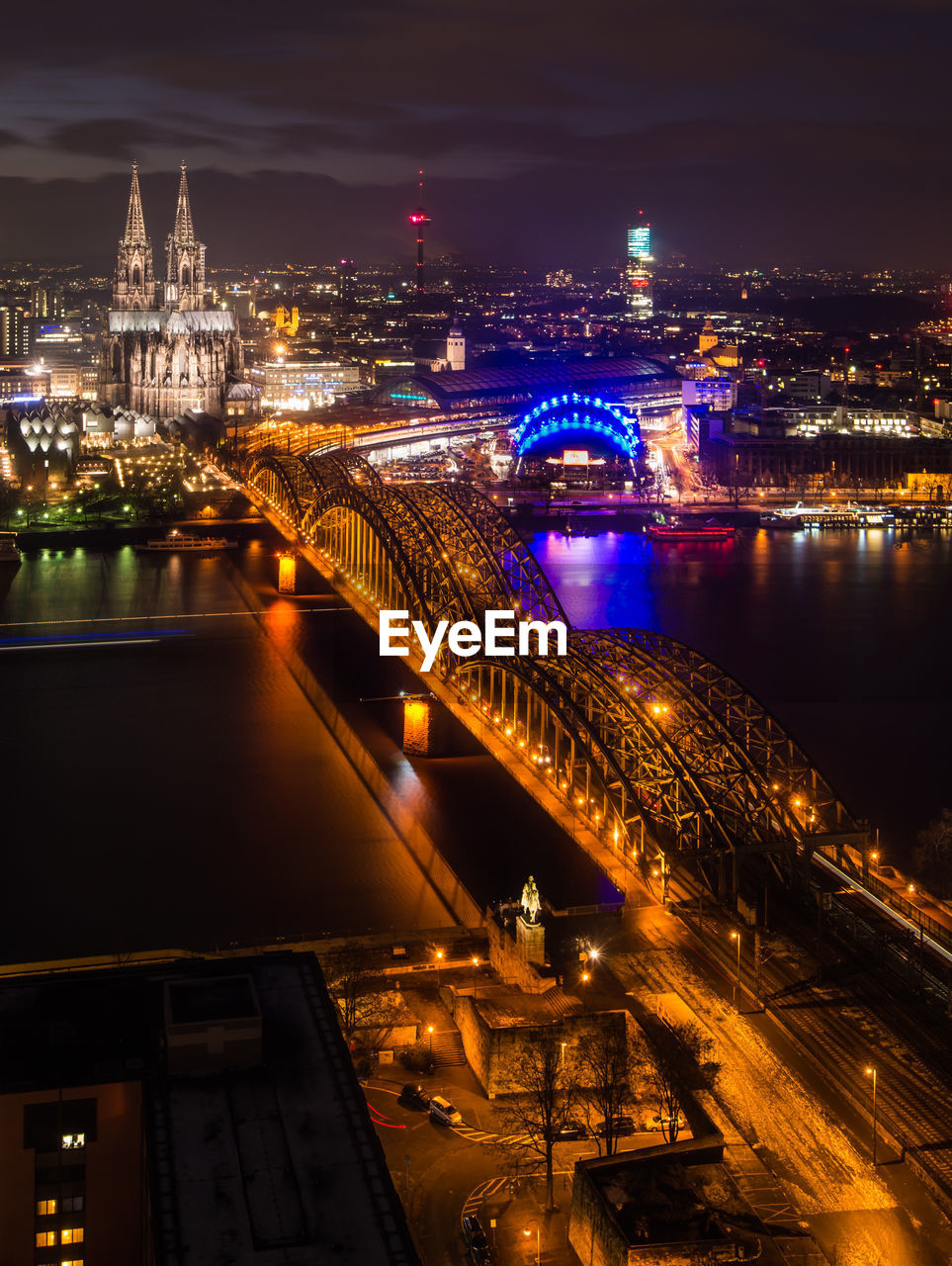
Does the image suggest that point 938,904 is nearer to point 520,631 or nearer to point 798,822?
point 798,822

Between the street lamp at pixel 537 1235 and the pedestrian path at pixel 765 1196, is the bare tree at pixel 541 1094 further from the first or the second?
the pedestrian path at pixel 765 1196

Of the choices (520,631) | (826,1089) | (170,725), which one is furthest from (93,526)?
(826,1089)

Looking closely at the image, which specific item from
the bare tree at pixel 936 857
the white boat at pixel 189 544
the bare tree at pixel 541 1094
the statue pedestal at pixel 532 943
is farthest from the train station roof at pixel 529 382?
the bare tree at pixel 541 1094

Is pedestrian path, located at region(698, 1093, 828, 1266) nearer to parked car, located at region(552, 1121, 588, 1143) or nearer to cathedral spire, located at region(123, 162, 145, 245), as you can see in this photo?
parked car, located at region(552, 1121, 588, 1143)

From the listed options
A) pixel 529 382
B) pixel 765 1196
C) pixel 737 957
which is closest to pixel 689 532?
pixel 529 382

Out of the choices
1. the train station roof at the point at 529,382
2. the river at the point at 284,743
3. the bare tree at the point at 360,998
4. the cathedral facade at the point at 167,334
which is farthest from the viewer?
the train station roof at the point at 529,382

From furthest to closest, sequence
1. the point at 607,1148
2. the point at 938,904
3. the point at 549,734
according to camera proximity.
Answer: the point at 549,734 → the point at 938,904 → the point at 607,1148
